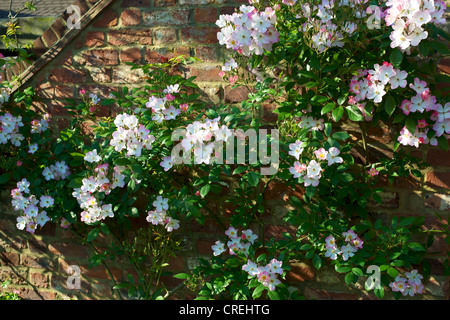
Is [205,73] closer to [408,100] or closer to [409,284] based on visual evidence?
[408,100]

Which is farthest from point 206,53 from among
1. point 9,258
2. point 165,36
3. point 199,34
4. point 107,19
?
point 9,258

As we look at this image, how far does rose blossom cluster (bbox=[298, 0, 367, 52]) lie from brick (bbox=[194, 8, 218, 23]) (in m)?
0.47

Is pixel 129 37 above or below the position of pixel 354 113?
above

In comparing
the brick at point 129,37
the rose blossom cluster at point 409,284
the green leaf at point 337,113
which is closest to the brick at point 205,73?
the brick at point 129,37

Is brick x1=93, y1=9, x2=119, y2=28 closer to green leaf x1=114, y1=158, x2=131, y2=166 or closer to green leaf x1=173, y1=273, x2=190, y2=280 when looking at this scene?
green leaf x1=114, y1=158, x2=131, y2=166

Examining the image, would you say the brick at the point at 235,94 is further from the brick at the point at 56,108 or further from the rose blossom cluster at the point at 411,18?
the brick at the point at 56,108

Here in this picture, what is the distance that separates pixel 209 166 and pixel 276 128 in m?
0.36

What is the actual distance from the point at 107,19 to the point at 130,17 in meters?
0.12

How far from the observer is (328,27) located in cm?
171

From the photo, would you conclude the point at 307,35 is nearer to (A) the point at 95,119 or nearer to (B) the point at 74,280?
(A) the point at 95,119

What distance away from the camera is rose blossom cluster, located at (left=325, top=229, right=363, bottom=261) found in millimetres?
1816

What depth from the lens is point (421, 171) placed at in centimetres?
190

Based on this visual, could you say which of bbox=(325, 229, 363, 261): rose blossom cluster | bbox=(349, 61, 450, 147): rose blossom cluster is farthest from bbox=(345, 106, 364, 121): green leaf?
bbox=(325, 229, 363, 261): rose blossom cluster

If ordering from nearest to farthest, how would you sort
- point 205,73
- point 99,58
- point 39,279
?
point 205,73 → point 99,58 → point 39,279
